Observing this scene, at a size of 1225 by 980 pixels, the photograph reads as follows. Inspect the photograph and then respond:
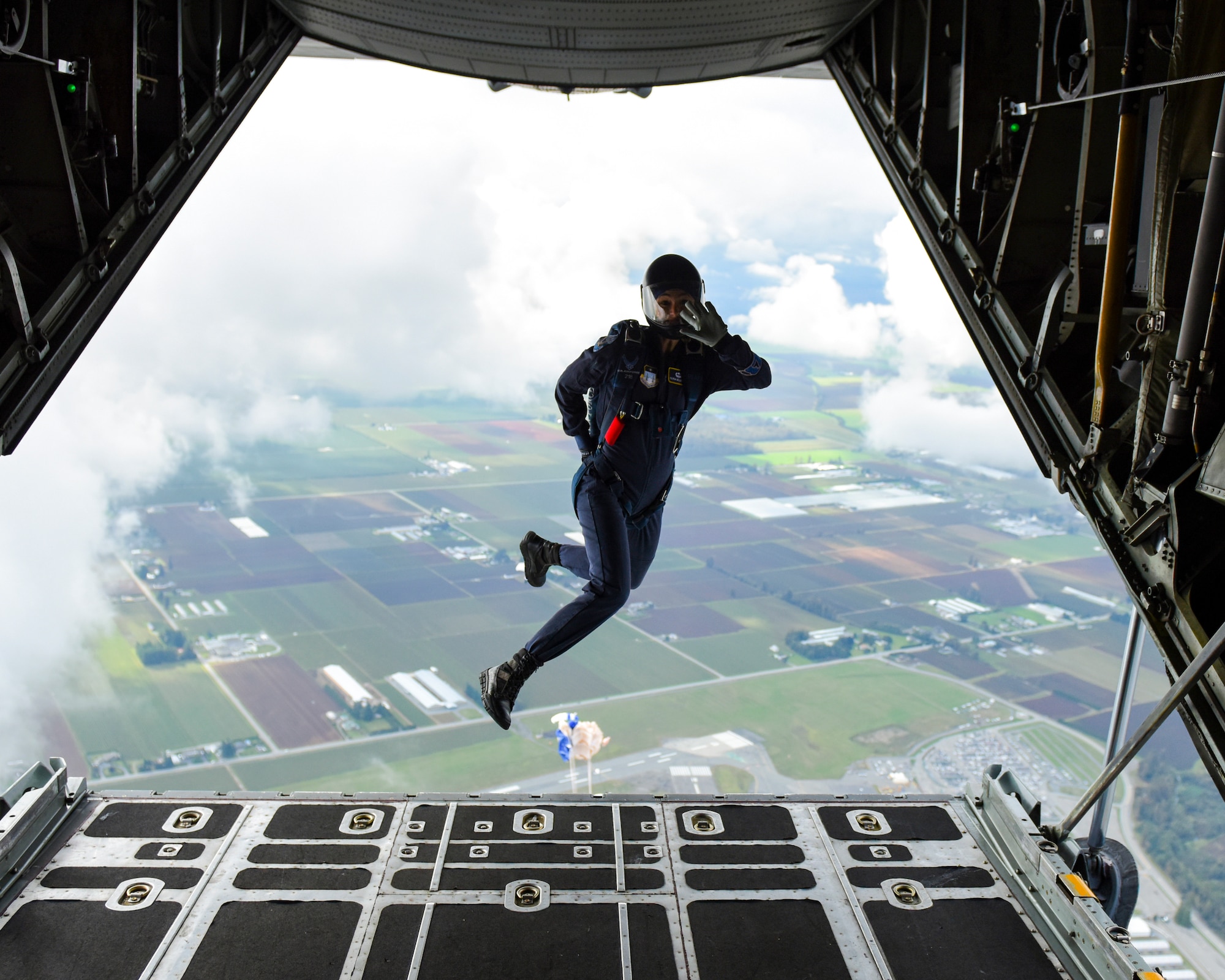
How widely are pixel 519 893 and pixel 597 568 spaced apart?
1.94m

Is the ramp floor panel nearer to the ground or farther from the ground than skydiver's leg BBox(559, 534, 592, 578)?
nearer to the ground

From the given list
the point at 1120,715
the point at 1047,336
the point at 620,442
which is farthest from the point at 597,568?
the point at 1120,715

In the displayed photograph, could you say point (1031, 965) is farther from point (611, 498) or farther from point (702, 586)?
point (702, 586)

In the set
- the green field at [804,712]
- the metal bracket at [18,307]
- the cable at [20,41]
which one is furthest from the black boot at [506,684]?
the green field at [804,712]

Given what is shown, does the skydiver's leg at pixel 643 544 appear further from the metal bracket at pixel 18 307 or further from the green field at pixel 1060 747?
the green field at pixel 1060 747

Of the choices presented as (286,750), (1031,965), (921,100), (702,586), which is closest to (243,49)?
(921,100)

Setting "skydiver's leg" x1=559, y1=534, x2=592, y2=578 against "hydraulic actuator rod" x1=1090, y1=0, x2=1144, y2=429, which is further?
"skydiver's leg" x1=559, y1=534, x2=592, y2=578

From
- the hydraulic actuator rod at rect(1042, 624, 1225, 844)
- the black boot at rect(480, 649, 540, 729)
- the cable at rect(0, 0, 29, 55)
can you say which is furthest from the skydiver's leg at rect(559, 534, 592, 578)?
the cable at rect(0, 0, 29, 55)

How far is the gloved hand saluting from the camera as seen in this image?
3.88 m

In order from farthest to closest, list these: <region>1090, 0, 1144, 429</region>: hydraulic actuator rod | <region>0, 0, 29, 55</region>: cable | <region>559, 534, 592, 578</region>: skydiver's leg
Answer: <region>559, 534, 592, 578</region>: skydiver's leg < <region>0, 0, 29, 55</region>: cable < <region>1090, 0, 1144, 429</region>: hydraulic actuator rod

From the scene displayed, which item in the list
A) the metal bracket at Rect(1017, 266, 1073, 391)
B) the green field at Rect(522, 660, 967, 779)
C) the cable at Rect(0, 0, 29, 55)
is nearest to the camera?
the cable at Rect(0, 0, 29, 55)

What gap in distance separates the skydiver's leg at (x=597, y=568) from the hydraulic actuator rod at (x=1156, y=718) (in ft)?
6.71

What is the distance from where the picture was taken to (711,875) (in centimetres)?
509

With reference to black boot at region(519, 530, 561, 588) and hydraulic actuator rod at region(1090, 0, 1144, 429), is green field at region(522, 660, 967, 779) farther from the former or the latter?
hydraulic actuator rod at region(1090, 0, 1144, 429)
